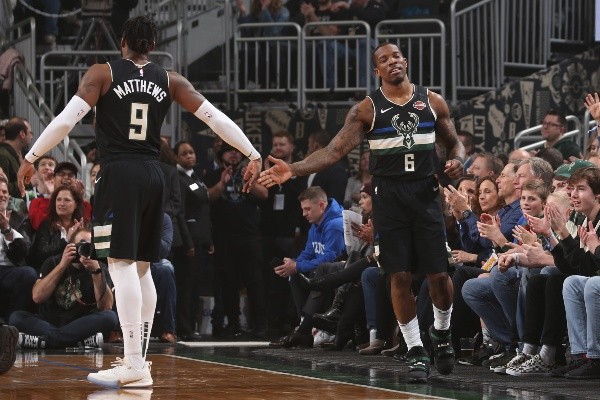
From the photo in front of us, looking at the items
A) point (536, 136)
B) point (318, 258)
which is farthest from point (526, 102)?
point (318, 258)

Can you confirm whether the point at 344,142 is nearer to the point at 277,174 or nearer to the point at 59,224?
the point at 277,174

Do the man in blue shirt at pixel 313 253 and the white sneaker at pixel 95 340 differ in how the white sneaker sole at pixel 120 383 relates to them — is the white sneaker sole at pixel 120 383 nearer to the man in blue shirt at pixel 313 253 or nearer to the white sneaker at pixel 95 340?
the white sneaker at pixel 95 340

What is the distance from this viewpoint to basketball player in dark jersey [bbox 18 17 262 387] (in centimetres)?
797

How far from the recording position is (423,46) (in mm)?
15609

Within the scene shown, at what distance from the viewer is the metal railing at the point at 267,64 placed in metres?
15.8

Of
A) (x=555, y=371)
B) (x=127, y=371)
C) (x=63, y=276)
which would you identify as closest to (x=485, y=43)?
(x=63, y=276)

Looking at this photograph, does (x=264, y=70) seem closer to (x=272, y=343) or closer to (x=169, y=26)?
(x=169, y=26)

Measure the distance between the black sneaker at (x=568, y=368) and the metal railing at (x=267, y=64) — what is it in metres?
7.40

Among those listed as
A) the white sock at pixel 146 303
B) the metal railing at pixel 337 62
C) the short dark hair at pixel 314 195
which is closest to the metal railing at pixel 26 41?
the metal railing at pixel 337 62

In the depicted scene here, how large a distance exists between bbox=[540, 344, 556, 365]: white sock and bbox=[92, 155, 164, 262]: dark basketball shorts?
258cm

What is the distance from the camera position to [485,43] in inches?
629

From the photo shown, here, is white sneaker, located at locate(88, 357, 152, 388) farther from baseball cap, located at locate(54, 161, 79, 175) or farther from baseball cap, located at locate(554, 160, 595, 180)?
baseball cap, located at locate(54, 161, 79, 175)

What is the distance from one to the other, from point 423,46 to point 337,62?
3.28 ft

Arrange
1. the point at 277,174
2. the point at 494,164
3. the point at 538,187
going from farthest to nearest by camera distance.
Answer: the point at 494,164
the point at 538,187
the point at 277,174
